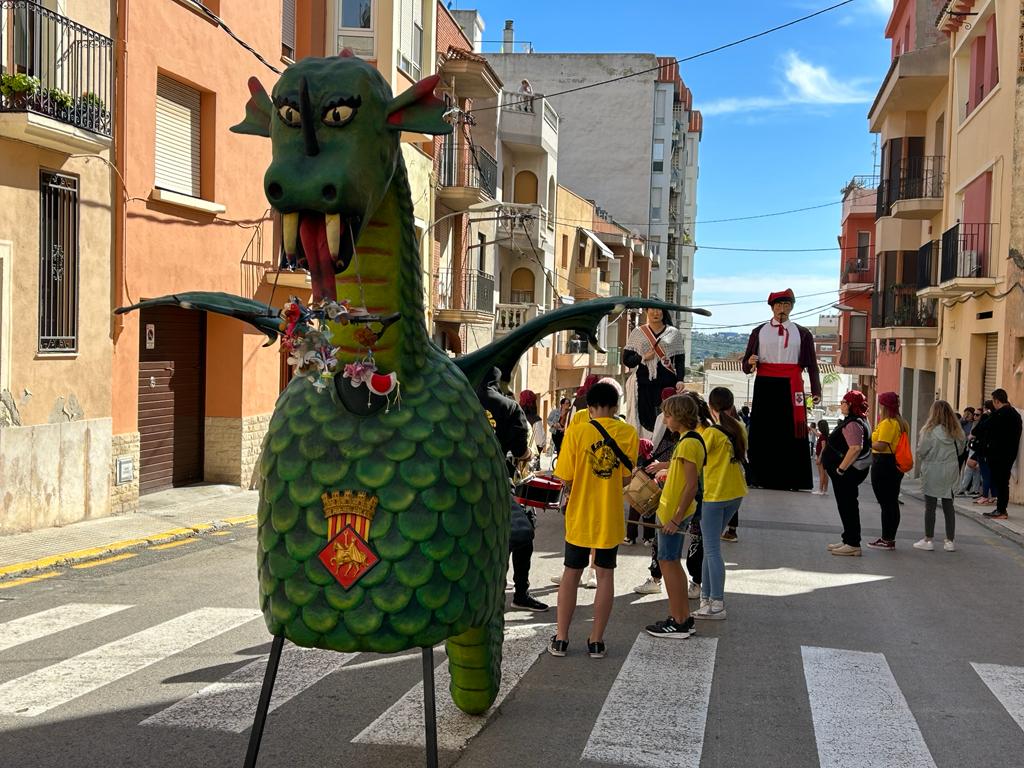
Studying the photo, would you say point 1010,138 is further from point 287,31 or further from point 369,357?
point 369,357

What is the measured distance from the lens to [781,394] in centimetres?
925

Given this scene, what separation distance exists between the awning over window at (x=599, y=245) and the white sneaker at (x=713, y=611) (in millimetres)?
32873

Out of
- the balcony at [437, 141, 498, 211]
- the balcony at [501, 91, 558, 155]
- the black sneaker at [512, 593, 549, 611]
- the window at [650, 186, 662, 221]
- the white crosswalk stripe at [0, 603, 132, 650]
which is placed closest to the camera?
the white crosswalk stripe at [0, 603, 132, 650]

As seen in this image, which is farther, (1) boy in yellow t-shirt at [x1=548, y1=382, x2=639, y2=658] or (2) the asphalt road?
(1) boy in yellow t-shirt at [x1=548, y1=382, x2=639, y2=658]

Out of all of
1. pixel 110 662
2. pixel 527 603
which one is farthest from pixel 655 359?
pixel 110 662

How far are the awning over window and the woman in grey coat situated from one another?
95.8ft

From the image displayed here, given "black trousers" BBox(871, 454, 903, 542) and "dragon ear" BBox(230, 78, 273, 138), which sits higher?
"dragon ear" BBox(230, 78, 273, 138)

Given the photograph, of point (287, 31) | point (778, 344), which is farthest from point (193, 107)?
point (778, 344)

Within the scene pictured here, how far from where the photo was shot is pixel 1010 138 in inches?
733

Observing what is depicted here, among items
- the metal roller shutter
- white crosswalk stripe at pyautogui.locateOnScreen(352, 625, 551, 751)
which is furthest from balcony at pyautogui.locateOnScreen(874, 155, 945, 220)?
white crosswalk stripe at pyautogui.locateOnScreen(352, 625, 551, 751)

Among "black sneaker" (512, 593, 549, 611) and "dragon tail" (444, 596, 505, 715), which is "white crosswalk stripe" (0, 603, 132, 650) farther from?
"dragon tail" (444, 596, 505, 715)

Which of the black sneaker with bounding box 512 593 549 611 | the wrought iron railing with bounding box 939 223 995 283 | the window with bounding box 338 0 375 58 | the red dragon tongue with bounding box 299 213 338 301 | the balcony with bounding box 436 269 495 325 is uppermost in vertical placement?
the window with bounding box 338 0 375 58

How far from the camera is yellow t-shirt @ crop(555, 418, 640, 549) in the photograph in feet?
23.0

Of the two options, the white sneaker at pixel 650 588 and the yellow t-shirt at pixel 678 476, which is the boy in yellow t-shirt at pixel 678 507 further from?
the white sneaker at pixel 650 588
